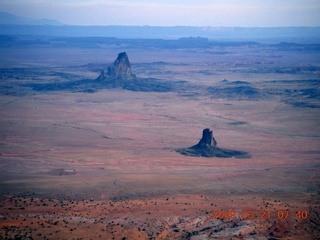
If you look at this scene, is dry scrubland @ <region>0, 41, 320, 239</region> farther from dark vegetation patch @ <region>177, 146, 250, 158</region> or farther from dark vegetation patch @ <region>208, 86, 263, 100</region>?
dark vegetation patch @ <region>177, 146, 250, 158</region>

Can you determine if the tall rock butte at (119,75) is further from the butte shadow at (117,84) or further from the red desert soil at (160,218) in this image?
the red desert soil at (160,218)

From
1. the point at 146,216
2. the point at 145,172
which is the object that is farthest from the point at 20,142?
the point at 146,216

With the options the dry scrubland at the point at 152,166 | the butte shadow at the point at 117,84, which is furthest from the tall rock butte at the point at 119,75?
the dry scrubland at the point at 152,166

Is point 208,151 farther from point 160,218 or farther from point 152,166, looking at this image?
point 160,218

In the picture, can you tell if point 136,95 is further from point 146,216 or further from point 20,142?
point 146,216

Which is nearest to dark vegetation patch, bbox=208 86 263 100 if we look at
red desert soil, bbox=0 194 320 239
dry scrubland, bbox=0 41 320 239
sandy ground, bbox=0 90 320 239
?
dry scrubland, bbox=0 41 320 239

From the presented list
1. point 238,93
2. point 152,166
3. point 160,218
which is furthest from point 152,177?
point 238,93
